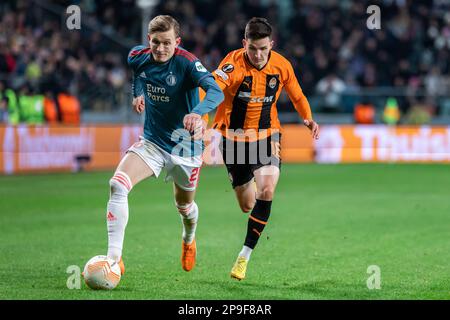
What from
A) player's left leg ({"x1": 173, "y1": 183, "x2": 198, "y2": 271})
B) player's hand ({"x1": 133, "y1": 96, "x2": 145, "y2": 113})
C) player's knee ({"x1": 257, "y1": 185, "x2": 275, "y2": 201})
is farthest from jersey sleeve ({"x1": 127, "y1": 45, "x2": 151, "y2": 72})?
player's knee ({"x1": 257, "y1": 185, "x2": 275, "y2": 201})

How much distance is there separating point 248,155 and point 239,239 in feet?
7.86

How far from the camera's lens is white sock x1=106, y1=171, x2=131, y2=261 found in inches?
297

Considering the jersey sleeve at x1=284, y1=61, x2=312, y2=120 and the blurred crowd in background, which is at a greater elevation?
the blurred crowd in background

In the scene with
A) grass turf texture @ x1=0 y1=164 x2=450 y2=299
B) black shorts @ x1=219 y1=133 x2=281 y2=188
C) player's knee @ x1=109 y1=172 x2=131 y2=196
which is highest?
black shorts @ x1=219 y1=133 x2=281 y2=188

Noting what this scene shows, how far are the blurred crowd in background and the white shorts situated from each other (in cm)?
1527

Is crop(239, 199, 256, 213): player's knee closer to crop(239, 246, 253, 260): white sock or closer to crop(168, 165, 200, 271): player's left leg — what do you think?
crop(168, 165, 200, 271): player's left leg

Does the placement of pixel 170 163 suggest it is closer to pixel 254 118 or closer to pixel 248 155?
pixel 248 155

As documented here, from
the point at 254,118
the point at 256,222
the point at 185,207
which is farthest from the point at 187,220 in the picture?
the point at 254,118

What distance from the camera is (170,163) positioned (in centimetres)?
820

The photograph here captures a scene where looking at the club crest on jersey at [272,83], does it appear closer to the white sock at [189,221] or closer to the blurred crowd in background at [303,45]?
the white sock at [189,221]

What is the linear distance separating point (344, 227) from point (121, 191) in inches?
200

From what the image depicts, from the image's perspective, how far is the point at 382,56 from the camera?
90.8 feet
